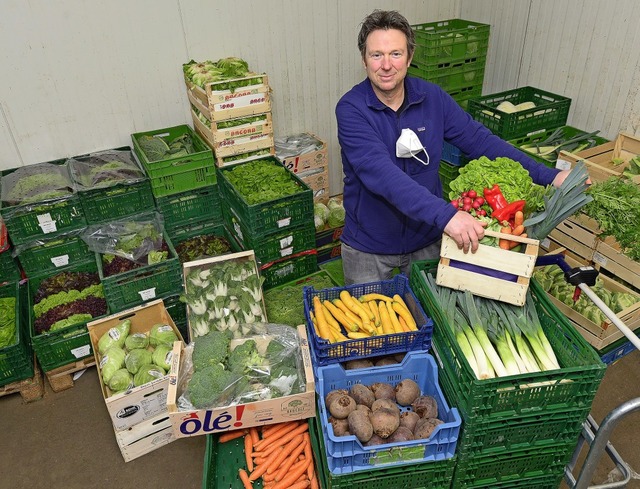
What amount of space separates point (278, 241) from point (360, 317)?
167 centimetres

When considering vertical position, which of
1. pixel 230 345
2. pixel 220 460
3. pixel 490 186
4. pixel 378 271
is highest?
pixel 490 186

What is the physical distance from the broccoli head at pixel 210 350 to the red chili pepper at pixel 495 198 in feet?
5.01

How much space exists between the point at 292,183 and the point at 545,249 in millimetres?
2099

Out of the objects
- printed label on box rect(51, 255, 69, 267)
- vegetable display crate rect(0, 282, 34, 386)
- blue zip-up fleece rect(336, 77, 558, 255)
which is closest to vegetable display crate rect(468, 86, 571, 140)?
blue zip-up fleece rect(336, 77, 558, 255)

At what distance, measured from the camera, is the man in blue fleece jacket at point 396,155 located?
2.14m

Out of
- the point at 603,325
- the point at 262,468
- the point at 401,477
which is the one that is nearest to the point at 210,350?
the point at 262,468

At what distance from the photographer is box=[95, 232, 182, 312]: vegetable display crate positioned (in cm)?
349

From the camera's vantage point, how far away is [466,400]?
1.85 m

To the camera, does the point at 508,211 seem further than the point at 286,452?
No

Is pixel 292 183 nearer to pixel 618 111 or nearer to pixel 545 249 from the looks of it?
pixel 545 249

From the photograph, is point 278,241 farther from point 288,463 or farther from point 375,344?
point 375,344

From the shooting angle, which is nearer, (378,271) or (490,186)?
(490,186)

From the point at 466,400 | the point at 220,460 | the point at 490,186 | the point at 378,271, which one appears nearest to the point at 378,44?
the point at 490,186

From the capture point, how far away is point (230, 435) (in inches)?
109
